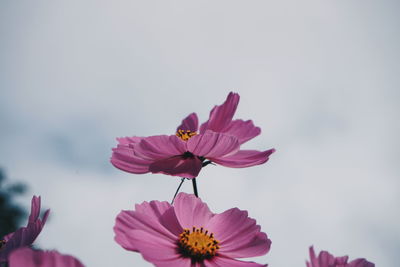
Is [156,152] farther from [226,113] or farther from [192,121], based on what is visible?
[192,121]

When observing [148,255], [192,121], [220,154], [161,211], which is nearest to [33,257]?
[148,255]

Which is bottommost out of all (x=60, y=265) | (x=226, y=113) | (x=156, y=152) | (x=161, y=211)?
(x=60, y=265)

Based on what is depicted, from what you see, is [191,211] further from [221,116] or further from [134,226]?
[221,116]

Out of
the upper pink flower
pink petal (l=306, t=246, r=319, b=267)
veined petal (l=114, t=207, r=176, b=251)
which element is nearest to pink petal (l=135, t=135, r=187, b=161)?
the upper pink flower

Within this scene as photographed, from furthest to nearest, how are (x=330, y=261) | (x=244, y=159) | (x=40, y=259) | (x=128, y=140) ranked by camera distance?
(x=128, y=140), (x=244, y=159), (x=330, y=261), (x=40, y=259)

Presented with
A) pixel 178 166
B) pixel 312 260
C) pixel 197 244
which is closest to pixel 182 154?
pixel 178 166

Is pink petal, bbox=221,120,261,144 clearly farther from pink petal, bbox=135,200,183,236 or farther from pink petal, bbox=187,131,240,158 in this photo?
pink petal, bbox=135,200,183,236
